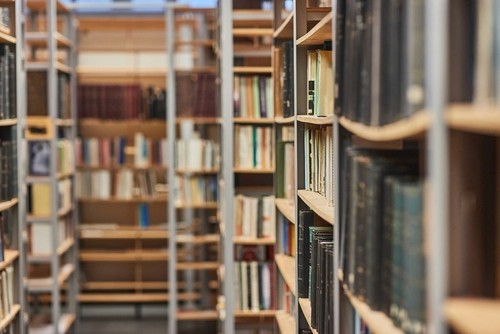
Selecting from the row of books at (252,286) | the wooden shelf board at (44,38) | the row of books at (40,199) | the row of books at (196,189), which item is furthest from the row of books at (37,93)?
the row of books at (252,286)

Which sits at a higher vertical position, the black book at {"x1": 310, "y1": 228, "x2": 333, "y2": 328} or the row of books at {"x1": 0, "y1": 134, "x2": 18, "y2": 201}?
the row of books at {"x1": 0, "y1": 134, "x2": 18, "y2": 201}

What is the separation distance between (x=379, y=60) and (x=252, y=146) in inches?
143

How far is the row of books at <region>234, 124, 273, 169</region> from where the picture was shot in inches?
217

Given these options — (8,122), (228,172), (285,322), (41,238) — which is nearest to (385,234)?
(285,322)

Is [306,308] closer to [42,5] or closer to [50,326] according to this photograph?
[50,326]

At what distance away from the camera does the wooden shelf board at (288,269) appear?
12.0 feet

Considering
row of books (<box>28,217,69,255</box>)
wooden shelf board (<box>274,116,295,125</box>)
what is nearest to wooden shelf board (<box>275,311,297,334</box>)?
wooden shelf board (<box>274,116,295,125</box>)

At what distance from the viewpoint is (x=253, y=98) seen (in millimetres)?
5543

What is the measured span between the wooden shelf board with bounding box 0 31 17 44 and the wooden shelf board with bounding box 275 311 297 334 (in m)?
1.89

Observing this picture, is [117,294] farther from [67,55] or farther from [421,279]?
[421,279]

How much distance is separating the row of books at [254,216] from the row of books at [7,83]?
1.79 meters

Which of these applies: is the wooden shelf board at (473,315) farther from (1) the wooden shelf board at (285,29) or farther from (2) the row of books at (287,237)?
(2) the row of books at (287,237)

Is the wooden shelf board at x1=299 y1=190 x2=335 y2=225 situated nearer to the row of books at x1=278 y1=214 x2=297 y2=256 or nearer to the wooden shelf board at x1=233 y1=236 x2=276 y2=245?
the row of books at x1=278 y1=214 x2=297 y2=256

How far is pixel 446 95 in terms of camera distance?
148 centimetres
